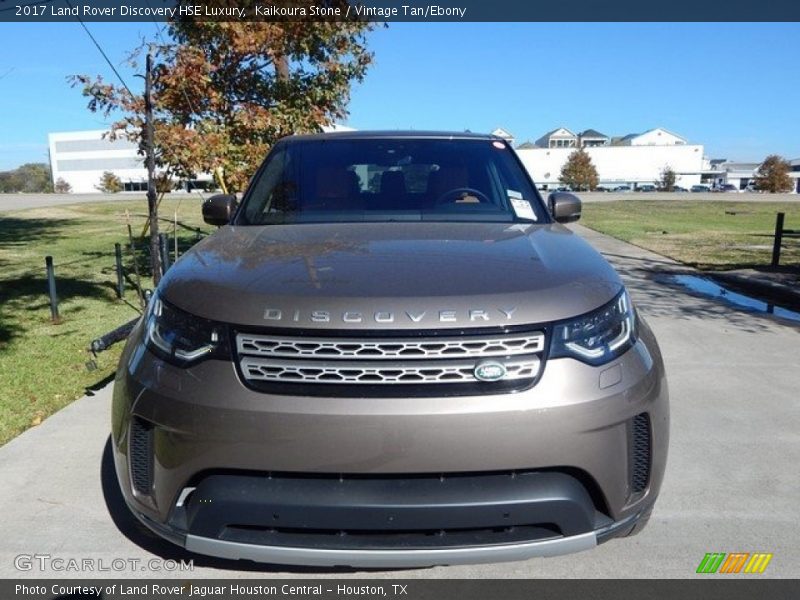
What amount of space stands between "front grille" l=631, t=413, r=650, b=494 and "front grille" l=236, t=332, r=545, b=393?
1.41ft

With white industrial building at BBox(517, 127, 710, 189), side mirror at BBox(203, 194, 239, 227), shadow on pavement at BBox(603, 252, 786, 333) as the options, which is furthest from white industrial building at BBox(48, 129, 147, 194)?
side mirror at BBox(203, 194, 239, 227)

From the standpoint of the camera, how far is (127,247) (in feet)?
53.3

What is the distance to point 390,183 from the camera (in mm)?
3934

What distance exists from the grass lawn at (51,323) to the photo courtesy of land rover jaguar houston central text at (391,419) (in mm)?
2577

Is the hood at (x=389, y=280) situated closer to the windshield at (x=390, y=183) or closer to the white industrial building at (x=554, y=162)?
the windshield at (x=390, y=183)

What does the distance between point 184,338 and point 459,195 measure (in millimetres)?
1955

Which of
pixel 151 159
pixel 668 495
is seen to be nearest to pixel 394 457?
pixel 668 495

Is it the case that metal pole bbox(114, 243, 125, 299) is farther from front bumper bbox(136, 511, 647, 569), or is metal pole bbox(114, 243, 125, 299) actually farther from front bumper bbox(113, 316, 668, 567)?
front bumper bbox(136, 511, 647, 569)

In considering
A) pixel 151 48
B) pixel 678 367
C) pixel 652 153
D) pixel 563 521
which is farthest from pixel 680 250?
pixel 652 153

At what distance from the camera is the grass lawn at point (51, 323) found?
5012 millimetres

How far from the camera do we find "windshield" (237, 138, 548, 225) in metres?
3.70

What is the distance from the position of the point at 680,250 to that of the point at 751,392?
35.0ft

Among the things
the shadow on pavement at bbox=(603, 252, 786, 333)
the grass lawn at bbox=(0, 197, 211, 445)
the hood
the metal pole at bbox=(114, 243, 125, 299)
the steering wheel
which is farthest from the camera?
the metal pole at bbox=(114, 243, 125, 299)

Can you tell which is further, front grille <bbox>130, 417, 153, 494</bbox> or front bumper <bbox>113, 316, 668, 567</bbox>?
front grille <bbox>130, 417, 153, 494</bbox>
